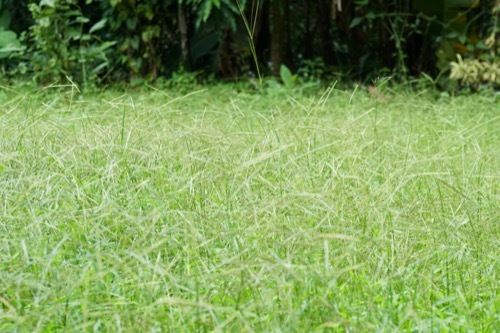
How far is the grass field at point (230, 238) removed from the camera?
1.91m

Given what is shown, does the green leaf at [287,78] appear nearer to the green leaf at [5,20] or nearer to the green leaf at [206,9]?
the green leaf at [206,9]

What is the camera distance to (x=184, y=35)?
A: 7332mm

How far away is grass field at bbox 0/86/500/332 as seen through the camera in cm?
191

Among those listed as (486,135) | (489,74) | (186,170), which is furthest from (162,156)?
(489,74)

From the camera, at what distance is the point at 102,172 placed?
298 cm

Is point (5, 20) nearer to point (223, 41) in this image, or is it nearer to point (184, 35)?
point (184, 35)

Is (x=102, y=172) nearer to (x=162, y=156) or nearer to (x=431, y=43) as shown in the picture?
(x=162, y=156)

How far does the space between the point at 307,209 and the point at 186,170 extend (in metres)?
0.58

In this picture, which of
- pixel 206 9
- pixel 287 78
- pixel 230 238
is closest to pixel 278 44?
pixel 287 78

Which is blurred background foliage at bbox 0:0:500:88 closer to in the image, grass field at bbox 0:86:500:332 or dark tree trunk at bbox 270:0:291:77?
dark tree trunk at bbox 270:0:291:77

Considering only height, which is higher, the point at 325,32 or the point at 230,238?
the point at 230,238

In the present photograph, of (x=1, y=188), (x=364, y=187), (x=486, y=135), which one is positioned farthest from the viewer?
(x=486, y=135)

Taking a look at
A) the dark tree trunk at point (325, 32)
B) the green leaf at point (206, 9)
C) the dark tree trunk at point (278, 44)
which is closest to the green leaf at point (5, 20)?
the green leaf at point (206, 9)

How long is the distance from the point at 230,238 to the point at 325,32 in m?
6.26
